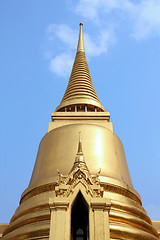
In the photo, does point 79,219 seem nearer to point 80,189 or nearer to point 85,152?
Answer: point 80,189

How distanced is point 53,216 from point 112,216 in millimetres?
2920

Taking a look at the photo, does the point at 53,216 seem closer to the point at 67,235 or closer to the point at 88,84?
the point at 67,235

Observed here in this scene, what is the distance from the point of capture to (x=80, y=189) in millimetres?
8266

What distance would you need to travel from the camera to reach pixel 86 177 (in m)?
8.72

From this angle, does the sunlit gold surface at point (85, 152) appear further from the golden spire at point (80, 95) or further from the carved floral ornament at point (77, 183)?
the golden spire at point (80, 95)

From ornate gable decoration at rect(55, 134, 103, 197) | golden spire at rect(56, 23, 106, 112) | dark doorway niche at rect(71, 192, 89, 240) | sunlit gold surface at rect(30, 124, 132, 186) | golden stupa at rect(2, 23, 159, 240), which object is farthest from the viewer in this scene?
golden spire at rect(56, 23, 106, 112)

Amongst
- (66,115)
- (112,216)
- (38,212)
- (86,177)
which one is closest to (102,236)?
(86,177)

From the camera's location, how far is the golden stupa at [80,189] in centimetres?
775

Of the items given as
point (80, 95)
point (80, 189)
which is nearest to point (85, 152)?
point (80, 189)

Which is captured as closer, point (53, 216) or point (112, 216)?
point (53, 216)

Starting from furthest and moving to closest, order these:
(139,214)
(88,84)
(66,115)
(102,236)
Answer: (88,84), (66,115), (139,214), (102,236)

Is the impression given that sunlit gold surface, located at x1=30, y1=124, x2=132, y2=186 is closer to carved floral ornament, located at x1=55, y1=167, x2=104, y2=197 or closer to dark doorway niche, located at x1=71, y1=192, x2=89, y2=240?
carved floral ornament, located at x1=55, y1=167, x2=104, y2=197

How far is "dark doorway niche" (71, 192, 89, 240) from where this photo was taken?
8.39 metres

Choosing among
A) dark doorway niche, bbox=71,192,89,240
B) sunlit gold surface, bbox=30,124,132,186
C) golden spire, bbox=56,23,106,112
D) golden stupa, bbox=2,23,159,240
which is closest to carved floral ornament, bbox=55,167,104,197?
golden stupa, bbox=2,23,159,240
